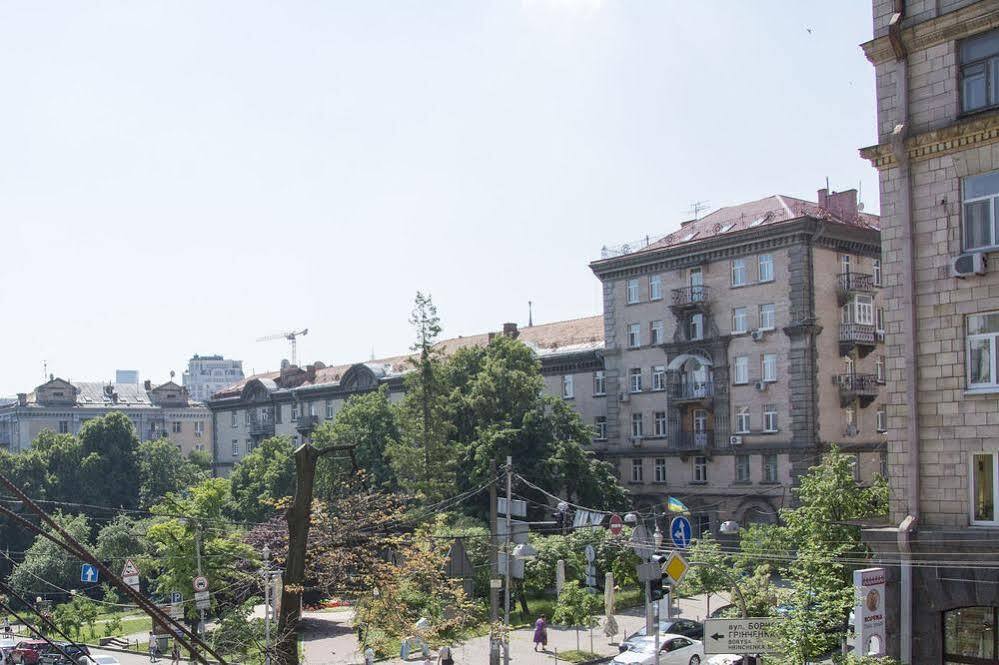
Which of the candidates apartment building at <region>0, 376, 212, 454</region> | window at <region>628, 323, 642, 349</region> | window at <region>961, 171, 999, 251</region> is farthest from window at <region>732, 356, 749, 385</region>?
apartment building at <region>0, 376, 212, 454</region>

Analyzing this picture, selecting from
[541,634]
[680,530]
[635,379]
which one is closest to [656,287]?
[635,379]

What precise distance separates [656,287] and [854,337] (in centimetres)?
1040

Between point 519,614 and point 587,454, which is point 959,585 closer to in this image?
point 519,614

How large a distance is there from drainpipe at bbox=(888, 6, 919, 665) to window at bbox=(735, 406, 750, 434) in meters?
30.9

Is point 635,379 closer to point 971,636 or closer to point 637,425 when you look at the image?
point 637,425

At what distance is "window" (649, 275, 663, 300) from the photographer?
2117 inches

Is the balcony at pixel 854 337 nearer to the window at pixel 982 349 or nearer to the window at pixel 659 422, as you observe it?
the window at pixel 659 422

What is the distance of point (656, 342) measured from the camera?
54125mm

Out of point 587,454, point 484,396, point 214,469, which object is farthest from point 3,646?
point 214,469

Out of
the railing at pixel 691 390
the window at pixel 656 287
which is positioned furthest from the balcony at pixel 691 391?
the window at pixel 656 287

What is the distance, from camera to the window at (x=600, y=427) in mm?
57675

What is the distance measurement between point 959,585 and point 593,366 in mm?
41029

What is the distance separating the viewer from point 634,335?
182 ft

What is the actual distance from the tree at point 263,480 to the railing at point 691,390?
2244 centimetres
